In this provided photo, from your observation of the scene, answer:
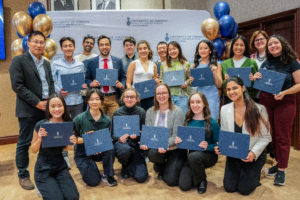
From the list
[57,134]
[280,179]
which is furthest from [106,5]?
[280,179]

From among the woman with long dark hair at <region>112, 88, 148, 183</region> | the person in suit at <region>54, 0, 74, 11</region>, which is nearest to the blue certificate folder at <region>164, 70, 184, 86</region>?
the woman with long dark hair at <region>112, 88, 148, 183</region>

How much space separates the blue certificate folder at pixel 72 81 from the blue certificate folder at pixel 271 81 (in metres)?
2.15

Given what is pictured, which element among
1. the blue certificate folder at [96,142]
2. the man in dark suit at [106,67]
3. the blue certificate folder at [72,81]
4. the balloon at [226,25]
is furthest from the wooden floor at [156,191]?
the balloon at [226,25]

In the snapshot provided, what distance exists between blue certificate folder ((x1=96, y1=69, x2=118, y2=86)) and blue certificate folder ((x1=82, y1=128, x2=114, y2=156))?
2.74 ft

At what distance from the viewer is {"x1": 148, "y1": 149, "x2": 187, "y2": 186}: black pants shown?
2.69 metres

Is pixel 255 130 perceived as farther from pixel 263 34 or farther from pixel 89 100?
pixel 89 100

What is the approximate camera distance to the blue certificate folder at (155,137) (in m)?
2.58

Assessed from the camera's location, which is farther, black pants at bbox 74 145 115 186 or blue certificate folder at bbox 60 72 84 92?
blue certificate folder at bbox 60 72 84 92

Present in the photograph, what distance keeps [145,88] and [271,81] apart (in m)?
1.49

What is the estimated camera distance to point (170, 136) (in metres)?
2.81

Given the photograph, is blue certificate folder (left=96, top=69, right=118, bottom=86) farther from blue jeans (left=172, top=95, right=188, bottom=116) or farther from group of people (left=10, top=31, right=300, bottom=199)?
blue jeans (left=172, top=95, right=188, bottom=116)

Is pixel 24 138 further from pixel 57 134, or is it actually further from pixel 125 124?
pixel 125 124

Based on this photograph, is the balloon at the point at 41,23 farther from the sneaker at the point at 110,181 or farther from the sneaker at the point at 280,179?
the sneaker at the point at 280,179

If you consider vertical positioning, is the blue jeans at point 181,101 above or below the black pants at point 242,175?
above
